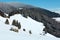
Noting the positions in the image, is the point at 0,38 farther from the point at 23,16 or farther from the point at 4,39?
the point at 23,16

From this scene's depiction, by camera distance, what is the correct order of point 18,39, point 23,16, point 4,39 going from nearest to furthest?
point 4,39
point 18,39
point 23,16

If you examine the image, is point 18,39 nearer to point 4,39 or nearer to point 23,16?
point 4,39

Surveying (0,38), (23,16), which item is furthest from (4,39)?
(23,16)

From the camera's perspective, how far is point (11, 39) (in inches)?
577

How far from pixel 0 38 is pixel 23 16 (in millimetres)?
28458

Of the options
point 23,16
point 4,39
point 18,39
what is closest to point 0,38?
point 4,39

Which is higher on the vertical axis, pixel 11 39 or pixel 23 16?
pixel 11 39

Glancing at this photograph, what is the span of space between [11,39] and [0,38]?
3.08 ft

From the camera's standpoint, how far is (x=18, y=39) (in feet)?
49.9

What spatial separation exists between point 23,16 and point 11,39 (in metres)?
27.9

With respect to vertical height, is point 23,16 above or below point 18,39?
below

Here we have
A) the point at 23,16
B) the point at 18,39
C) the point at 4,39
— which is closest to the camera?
the point at 4,39

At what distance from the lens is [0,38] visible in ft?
46.1

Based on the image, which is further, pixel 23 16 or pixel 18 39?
pixel 23 16
